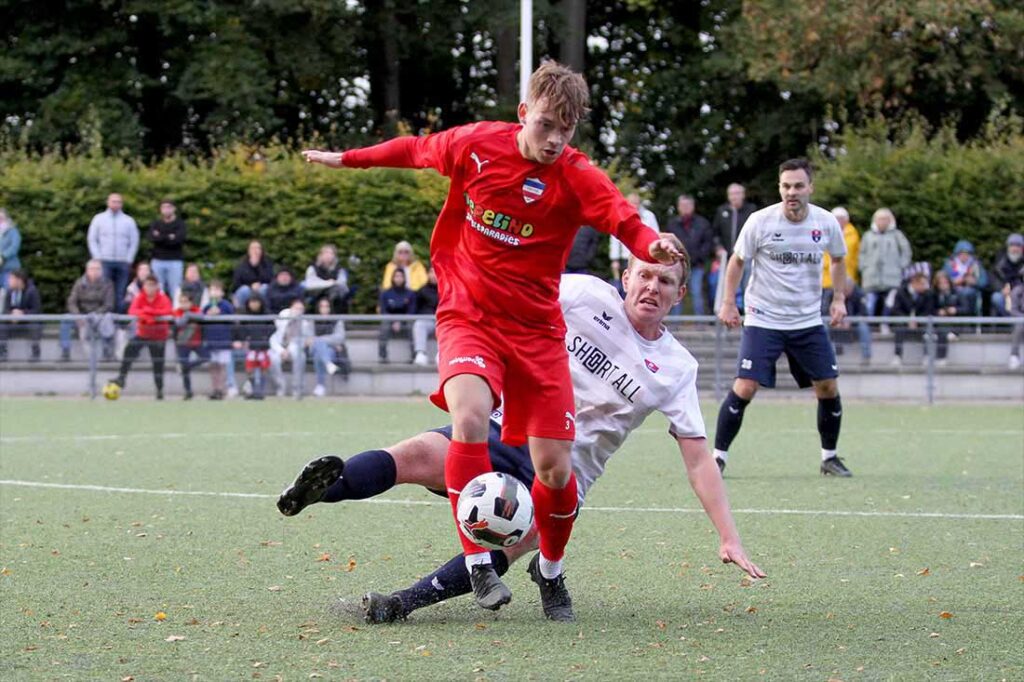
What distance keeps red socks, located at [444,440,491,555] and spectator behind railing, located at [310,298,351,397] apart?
14093mm

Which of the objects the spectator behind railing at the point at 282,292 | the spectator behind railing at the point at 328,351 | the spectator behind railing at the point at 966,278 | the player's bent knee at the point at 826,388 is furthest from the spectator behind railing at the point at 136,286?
the player's bent knee at the point at 826,388

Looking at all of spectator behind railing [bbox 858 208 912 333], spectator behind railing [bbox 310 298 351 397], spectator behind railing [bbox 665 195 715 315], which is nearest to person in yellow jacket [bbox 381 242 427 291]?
spectator behind railing [bbox 310 298 351 397]

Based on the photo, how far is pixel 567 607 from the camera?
625 centimetres

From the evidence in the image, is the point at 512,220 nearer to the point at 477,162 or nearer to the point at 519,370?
the point at 477,162

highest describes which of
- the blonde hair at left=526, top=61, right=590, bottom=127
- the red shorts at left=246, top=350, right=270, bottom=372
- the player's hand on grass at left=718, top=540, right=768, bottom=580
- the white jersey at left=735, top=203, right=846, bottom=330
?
the blonde hair at left=526, top=61, right=590, bottom=127

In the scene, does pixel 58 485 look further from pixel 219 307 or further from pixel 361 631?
pixel 219 307

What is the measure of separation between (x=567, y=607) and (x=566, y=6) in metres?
28.9

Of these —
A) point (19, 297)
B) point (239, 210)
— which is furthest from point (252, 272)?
point (19, 297)

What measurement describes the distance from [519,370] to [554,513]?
551 millimetres

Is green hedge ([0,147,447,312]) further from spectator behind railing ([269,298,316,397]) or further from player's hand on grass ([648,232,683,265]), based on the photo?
player's hand on grass ([648,232,683,265])

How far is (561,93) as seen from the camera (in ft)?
19.6

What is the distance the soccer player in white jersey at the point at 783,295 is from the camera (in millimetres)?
11422

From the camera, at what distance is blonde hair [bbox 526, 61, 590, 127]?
5.99m

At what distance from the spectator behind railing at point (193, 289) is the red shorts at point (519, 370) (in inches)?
600
